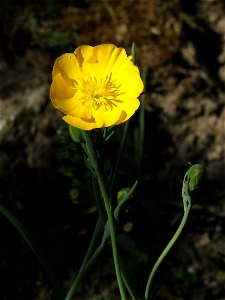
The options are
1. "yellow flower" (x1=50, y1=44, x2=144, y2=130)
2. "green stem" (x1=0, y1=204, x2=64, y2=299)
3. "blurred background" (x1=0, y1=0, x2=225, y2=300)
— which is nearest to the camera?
"yellow flower" (x1=50, y1=44, x2=144, y2=130)

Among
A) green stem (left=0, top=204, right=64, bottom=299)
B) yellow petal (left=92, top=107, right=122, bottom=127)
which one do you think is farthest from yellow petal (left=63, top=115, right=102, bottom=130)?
green stem (left=0, top=204, right=64, bottom=299)

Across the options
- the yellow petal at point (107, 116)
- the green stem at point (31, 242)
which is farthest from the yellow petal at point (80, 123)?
the green stem at point (31, 242)

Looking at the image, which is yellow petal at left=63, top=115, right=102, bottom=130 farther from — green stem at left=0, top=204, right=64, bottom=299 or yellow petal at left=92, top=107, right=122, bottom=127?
green stem at left=0, top=204, right=64, bottom=299

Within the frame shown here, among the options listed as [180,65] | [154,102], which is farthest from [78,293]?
[180,65]

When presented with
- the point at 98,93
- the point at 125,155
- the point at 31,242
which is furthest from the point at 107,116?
the point at 125,155

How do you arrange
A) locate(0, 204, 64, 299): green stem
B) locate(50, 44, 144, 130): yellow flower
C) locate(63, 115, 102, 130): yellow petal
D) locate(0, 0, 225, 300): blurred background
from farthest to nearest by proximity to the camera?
locate(0, 0, 225, 300): blurred background
locate(0, 204, 64, 299): green stem
locate(50, 44, 144, 130): yellow flower
locate(63, 115, 102, 130): yellow petal

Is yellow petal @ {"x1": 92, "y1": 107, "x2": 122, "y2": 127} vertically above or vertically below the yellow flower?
below

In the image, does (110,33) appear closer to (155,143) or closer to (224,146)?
(155,143)
